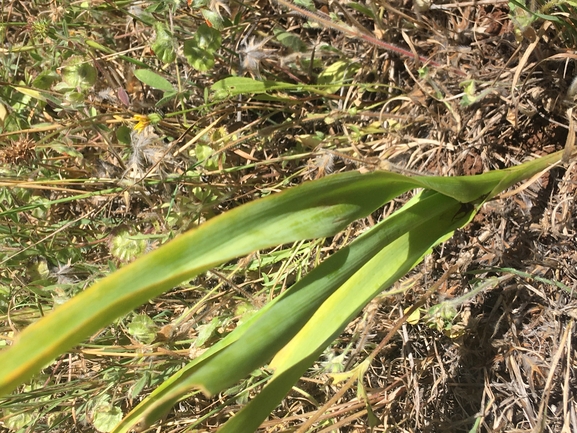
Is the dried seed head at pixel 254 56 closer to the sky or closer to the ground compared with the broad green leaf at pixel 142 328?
closer to the sky

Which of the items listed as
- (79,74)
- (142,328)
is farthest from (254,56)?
(142,328)

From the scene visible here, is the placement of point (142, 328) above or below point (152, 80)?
below

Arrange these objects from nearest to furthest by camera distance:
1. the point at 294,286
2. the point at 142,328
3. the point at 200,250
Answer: the point at 200,250 < the point at 294,286 < the point at 142,328

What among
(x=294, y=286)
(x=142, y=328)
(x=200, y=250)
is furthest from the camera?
(x=142, y=328)

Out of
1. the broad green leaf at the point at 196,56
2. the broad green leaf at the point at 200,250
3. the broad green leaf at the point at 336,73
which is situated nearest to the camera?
the broad green leaf at the point at 200,250

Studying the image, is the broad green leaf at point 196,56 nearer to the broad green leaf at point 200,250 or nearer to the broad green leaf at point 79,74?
the broad green leaf at point 79,74

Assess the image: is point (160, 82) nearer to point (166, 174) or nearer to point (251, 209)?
point (166, 174)

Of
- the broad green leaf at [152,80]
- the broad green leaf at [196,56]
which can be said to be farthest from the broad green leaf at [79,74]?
the broad green leaf at [196,56]

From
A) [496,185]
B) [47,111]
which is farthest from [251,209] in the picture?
[47,111]

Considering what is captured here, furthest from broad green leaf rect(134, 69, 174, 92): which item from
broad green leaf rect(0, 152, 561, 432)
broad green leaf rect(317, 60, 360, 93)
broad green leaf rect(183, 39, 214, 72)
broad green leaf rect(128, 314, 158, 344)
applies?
broad green leaf rect(0, 152, 561, 432)

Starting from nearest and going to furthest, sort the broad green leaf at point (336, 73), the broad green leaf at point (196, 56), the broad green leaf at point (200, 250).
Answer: the broad green leaf at point (200, 250) < the broad green leaf at point (196, 56) < the broad green leaf at point (336, 73)

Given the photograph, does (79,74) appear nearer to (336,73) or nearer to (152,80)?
(152,80)
